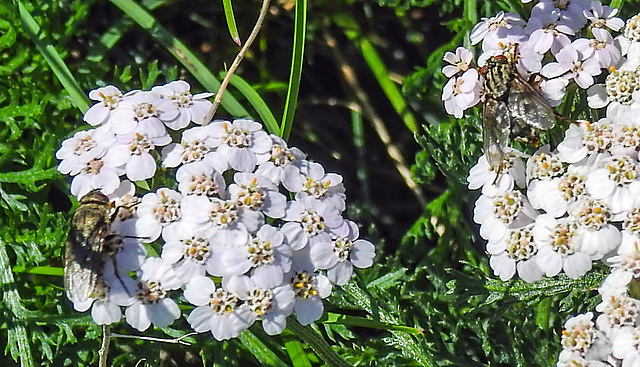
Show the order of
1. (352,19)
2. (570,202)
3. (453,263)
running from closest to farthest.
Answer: (570,202), (453,263), (352,19)

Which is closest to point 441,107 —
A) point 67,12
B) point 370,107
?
point 370,107

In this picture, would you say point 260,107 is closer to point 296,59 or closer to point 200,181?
point 296,59

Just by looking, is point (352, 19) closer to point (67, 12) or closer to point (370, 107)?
point (370, 107)

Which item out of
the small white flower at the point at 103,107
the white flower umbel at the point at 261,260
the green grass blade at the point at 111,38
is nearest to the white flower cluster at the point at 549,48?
the white flower umbel at the point at 261,260

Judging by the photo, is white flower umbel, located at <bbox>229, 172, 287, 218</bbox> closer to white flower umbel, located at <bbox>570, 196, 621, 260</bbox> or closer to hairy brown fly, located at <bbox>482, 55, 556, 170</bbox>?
hairy brown fly, located at <bbox>482, 55, 556, 170</bbox>

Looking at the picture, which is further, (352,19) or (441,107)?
(352,19)

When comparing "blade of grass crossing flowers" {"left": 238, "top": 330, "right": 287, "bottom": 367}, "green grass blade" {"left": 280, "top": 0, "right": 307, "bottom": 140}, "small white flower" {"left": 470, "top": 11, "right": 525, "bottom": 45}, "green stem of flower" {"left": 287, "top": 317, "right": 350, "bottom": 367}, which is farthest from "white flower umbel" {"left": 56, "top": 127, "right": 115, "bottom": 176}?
"small white flower" {"left": 470, "top": 11, "right": 525, "bottom": 45}

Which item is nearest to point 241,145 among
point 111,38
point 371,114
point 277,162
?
point 277,162
